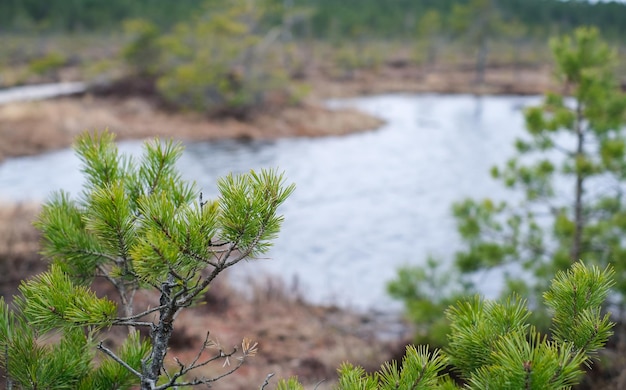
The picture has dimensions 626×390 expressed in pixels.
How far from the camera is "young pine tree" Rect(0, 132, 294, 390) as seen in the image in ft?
4.51

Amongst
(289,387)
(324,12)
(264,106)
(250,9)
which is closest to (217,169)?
(264,106)

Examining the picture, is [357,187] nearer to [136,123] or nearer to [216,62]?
[136,123]

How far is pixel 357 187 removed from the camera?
49.0 feet

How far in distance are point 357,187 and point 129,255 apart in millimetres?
13450

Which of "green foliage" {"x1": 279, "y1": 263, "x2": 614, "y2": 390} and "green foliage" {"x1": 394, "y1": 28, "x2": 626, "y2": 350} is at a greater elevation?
"green foliage" {"x1": 394, "y1": 28, "x2": 626, "y2": 350}

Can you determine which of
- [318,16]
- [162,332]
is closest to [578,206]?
[162,332]

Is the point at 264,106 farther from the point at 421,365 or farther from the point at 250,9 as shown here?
the point at 421,365

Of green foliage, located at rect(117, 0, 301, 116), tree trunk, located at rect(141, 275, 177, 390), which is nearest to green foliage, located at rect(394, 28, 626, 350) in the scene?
tree trunk, located at rect(141, 275, 177, 390)

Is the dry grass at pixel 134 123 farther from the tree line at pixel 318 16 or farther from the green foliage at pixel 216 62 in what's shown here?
the tree line at pixel 318 16

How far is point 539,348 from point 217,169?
14757 millimetres

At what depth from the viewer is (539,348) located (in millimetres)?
1300

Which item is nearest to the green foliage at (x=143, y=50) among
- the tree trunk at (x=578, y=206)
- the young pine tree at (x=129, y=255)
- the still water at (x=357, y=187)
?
the still water at (x=357, y=187)

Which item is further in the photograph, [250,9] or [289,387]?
[250,9]

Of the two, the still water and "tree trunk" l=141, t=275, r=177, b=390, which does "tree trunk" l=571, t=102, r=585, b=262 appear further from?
"tree trunk" l=141, t=275, r=177, b=390
